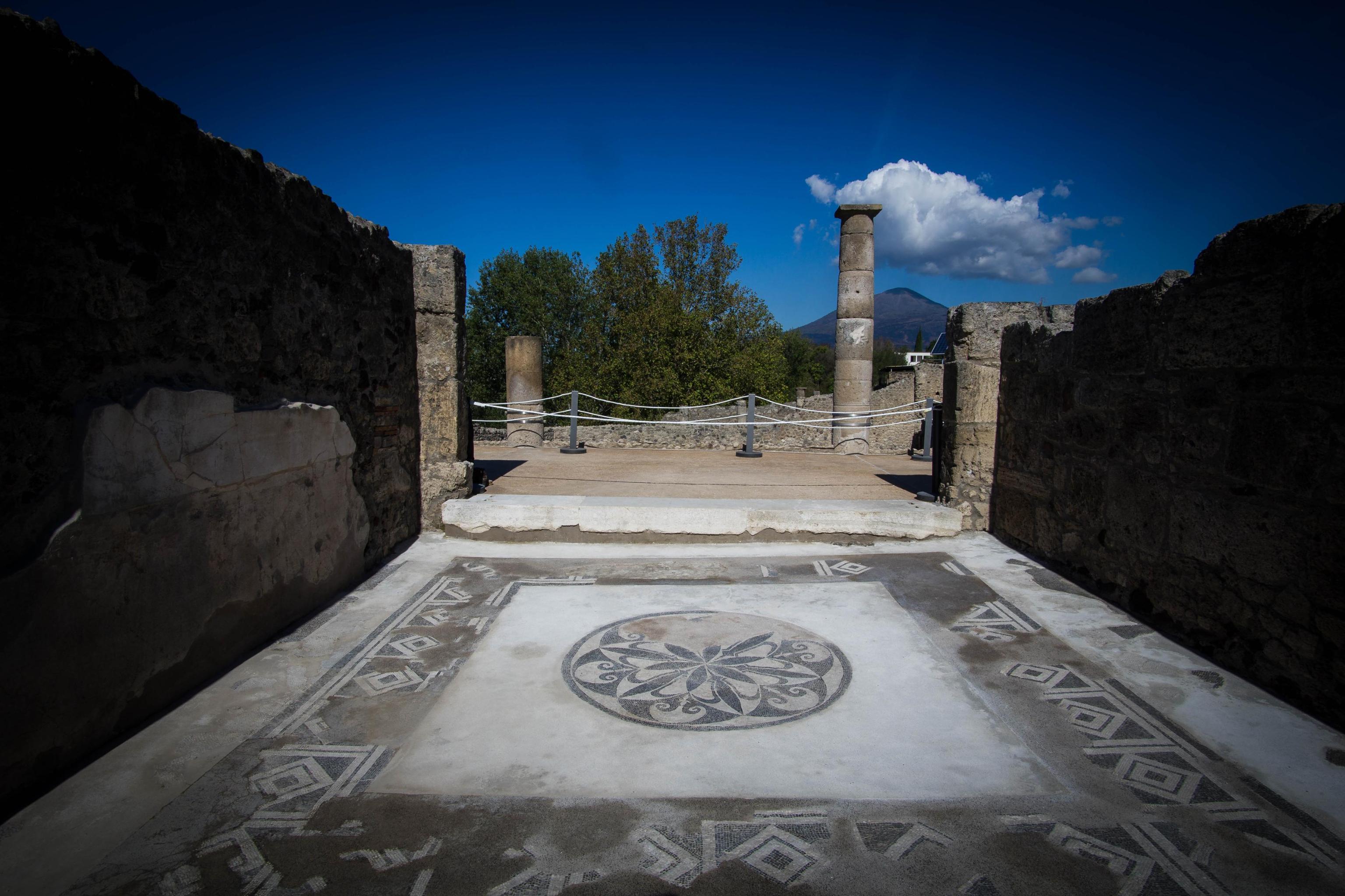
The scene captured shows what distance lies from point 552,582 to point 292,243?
2.37 m

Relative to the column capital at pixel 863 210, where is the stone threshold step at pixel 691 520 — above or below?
below

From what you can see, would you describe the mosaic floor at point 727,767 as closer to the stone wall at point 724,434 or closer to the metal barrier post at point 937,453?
the metal barrier post at point 937,453

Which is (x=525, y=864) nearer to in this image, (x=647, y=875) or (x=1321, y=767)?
(x=647, y=875)

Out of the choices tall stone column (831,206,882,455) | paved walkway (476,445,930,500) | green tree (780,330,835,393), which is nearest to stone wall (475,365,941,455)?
tall stone column (831,206,882,455)

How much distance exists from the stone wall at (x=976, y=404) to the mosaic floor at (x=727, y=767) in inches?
67.5

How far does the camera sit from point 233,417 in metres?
3.20

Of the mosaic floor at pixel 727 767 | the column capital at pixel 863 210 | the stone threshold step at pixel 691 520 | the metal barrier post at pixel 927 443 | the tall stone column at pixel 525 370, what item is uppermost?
the column capital at pixel 863 210

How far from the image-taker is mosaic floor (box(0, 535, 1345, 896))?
1.91m

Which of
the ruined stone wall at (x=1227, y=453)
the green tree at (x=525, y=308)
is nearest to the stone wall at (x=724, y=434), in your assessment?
the ruined stone wall at (x=1227, y=453)

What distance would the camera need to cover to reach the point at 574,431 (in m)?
9.62

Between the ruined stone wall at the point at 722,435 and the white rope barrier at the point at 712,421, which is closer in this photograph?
the white rope barrier at the point at 712,421

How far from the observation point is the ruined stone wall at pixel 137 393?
7.16 feet

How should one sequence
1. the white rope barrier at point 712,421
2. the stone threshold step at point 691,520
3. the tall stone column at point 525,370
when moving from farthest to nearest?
the tall stone column at point 525,370 < the white rope barrier at point 712,421 < the stone threshold step at point 691,520

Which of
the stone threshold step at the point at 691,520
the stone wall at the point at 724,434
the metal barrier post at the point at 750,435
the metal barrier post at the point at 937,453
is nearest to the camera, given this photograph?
the stone threshold step at the point at 691,520
